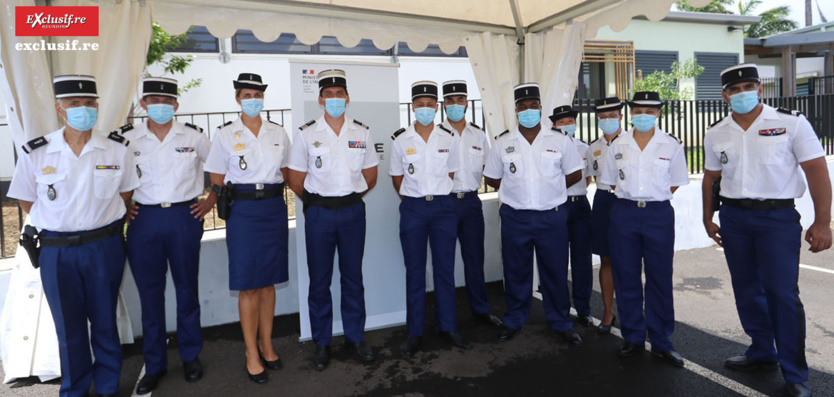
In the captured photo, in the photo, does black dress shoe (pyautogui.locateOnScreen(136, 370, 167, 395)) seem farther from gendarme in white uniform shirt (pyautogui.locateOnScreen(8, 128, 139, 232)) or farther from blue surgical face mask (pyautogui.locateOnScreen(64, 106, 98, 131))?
blue surgical face mask (pyautogui.locateOnScreen(64, 106, 98, 131))

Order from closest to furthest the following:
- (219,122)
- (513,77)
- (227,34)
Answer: (227,34) < (513,77) < (219,122)

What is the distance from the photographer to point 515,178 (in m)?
4.04

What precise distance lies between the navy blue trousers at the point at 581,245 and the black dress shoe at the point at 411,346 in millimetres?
1504

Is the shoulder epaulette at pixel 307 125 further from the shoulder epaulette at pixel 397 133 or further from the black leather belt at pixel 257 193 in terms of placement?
the shoulder epaulette at pixel 397 133

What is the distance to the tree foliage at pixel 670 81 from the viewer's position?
492 inches

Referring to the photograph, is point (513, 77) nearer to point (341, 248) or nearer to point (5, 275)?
point (341, 248)

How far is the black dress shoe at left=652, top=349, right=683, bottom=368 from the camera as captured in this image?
3.57 meters

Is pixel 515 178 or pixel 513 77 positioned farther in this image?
pixel 513 77

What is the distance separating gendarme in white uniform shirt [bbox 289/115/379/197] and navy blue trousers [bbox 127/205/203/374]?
33.7 inches

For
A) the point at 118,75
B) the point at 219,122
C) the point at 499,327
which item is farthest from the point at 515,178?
the point at 219,122

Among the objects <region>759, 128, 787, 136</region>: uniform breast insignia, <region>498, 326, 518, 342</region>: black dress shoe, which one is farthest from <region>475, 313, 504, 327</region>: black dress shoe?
<region>759, 128, 787, 136</region>: uniform breast insignia

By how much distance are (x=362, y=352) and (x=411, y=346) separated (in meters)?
0.38

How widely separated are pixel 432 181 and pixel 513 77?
2.07 m

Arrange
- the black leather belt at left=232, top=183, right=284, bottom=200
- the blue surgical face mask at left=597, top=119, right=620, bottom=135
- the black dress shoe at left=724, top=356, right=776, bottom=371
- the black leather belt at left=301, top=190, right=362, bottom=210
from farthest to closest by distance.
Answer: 1. the blue surgical face mask at left=597, top=119, right=620, bottom=135
2. the black leather belt at left=301, top=190, right=362, bottom=210
3. the black leather belt at left=232, top=183, right=284, bottom=200
4. the black dress shoe at left=724, top=356, right=776, bottom=371
